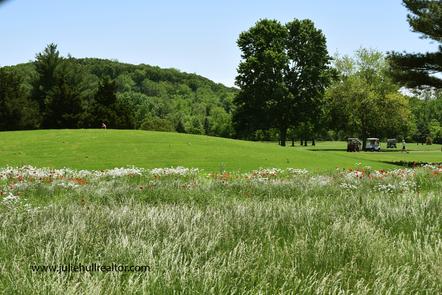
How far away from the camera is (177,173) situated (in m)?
15.0

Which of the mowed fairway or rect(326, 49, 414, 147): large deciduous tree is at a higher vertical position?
rect(326, 49, 414, 147): large deciduous tree

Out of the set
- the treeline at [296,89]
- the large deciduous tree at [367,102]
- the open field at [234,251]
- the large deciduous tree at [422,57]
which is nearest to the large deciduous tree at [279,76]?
the treeline at [296,89]

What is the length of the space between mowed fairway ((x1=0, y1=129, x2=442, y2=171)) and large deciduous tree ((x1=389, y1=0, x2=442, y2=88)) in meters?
9.37

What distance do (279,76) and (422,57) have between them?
30169 mm

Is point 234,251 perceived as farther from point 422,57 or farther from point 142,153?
point 422,57

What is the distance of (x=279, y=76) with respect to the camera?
197 ft

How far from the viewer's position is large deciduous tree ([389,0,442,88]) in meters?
29.1

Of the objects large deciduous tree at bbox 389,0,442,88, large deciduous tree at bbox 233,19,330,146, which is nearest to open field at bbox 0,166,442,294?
large deciduous tree at bbox 389,0,442,88

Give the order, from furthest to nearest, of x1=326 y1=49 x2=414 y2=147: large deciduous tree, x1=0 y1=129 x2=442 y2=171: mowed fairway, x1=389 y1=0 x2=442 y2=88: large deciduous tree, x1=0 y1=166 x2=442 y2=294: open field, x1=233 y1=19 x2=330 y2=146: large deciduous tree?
x1=326 y1=49 x2=414 y2=147: large deciduous tree
x1=233 y1=19 x2=330 y2=146: large deciduous tree
x1=389 y1=0 x2=442 y2=88: large deciduous tree
x1=0 y1=129 x2=442 y2=171: mowed fairway
x1=0 y1=166 x2=442 y2=294: open field

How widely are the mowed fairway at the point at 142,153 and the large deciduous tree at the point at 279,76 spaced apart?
29181 millimetres

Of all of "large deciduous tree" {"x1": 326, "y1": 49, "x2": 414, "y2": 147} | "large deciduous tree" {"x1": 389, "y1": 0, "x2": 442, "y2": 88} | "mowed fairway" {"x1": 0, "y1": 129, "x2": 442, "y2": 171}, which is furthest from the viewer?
"large deciduous tree" {"x1": 326, "y1": 49, "x2": 414, "y2": 147}

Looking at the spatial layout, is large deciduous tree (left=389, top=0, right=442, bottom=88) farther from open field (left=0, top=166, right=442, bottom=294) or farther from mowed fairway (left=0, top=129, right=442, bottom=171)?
open field (left=0, top=166, right=442, bottom=294)

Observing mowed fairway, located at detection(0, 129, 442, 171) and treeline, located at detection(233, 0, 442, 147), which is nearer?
mowed fairway, located at detection(0, 129, 442, 171)

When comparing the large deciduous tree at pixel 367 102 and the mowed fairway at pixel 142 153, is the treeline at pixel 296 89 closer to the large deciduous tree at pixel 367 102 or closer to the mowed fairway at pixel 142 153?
the large deciduous tree at pixel 367 102
